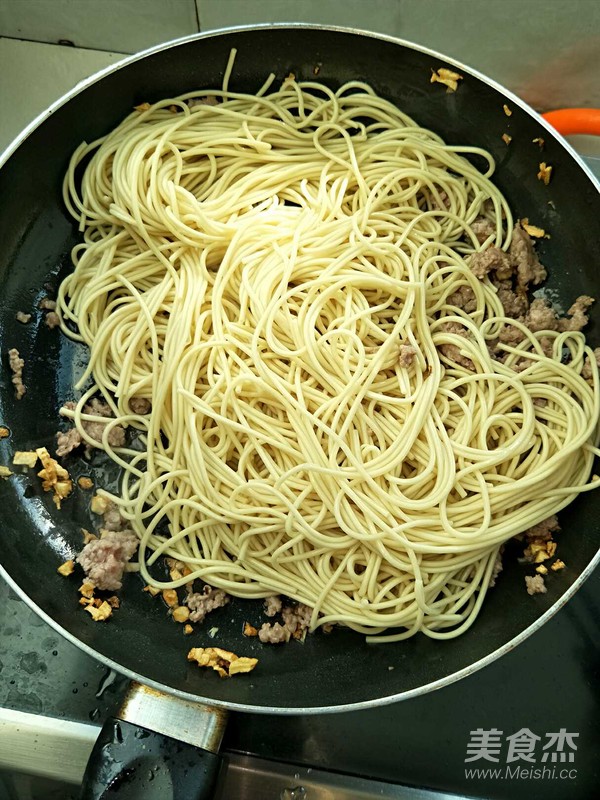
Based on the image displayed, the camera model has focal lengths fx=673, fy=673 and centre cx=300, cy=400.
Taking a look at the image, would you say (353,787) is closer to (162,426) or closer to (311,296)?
(162,426)

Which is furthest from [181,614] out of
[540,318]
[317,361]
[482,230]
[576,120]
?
[576,120]

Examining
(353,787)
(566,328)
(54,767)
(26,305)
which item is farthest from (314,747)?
(26,305)

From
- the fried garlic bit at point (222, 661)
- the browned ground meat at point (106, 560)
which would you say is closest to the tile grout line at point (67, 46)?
the browned ground meat at point (106, 560)

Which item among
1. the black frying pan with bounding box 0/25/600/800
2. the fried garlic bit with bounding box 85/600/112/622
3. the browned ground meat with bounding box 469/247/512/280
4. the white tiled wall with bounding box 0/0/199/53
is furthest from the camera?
the white tiled wall with bounding box 0/0/199/53

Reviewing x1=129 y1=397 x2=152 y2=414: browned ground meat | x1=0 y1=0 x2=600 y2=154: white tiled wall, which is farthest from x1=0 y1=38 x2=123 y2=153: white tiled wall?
x1=129 y1=397 x2=152 y2=414: browned ground meat

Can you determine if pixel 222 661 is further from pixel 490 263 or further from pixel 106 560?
pixel 490 263

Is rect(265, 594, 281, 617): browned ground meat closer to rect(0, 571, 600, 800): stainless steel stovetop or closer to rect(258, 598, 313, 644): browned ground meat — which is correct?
rect(258, 598, 313, 644): browned ground meat

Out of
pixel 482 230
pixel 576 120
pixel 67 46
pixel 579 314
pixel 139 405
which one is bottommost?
pixel 139 405
